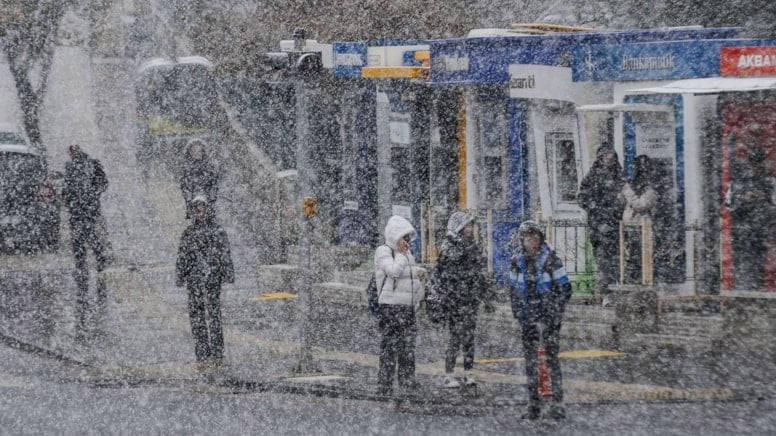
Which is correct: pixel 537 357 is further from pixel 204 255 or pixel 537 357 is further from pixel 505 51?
pixel 505 51

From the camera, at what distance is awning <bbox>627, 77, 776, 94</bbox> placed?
13688 mm

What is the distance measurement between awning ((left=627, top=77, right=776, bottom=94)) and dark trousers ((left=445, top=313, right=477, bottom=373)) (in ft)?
12.8

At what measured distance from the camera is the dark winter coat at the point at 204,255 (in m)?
13.3

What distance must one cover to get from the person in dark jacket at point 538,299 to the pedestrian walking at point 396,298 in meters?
1.13

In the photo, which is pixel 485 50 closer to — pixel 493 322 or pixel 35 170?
pixel 493 322

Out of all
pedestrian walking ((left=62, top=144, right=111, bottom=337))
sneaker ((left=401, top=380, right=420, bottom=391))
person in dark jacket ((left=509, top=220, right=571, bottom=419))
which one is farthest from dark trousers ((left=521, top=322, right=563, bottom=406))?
pedestrian walking ((left=62, top=144, right=111, bottom=337))

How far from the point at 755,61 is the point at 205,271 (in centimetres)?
698

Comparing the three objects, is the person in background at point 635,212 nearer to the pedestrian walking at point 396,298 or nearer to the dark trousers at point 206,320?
the pedestrian walking at point 396,298

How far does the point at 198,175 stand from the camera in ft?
56.0

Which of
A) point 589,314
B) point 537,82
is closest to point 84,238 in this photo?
Answer: point 537,82

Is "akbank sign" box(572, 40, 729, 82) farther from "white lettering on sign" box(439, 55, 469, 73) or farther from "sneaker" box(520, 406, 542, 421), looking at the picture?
"sneaker" box(520, 406, 542, 421)

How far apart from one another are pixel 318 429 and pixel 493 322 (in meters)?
5.75

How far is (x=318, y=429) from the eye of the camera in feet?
33.1

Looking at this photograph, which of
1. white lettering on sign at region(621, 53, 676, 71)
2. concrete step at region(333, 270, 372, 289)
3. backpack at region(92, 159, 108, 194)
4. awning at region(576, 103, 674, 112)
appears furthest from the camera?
concrete step at region(333, 270, 372, 289)
